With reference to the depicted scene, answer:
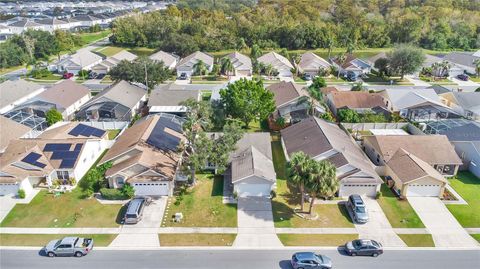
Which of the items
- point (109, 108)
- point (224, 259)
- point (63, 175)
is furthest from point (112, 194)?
point (109, 108)

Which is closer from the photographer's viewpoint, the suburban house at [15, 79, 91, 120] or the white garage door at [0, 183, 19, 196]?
the white garage door at [0, 183, 19, 196]

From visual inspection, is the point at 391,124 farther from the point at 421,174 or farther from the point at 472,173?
the point at 421,174

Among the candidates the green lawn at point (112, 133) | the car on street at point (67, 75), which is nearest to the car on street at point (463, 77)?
the green lawn at point (112, 133)

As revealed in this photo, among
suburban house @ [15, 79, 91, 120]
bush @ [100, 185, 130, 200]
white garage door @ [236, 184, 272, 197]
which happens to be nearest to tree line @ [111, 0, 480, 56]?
suburban house @ [15, 79, 91, 120]

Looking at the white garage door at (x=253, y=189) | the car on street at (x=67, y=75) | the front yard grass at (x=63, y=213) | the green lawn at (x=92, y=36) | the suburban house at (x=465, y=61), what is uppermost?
the suburban house at (x=465, y=61)

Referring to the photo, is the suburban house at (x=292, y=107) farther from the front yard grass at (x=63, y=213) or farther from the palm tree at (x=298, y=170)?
the front yard grass at (x=63, y=213)

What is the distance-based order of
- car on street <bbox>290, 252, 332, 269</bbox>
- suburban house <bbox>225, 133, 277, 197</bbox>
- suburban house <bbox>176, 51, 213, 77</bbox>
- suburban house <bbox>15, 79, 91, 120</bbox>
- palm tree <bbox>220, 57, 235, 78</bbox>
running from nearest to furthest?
car on street <bbox>290, 252, 332, 269</bbox>
suburban house <bbox>225, 133, 277, 197</bbox>
suburban house <bbox>15, 79, 91, 120</bbox>
palm tree <bbox>220, 57, 235, 78</bbox>
suburban house <bbox>176, 51, 213, 77</bbox>

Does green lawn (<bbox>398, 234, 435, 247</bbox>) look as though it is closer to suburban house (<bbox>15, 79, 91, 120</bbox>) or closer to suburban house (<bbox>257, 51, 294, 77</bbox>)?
suburban house (<bbox>15, 79, 91, 120</bbox>)
